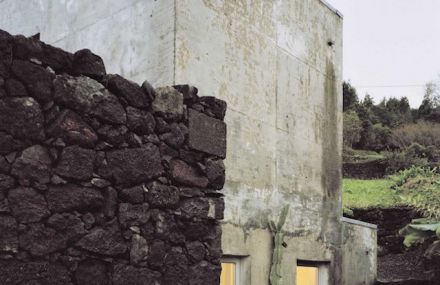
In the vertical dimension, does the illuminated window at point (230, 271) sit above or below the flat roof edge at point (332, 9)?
below

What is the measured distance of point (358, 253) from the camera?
11.2 meters

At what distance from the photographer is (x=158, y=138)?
4730 millimetres

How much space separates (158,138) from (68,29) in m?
4.76

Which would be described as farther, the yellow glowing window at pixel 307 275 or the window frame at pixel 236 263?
the yellow glowing window at pixel 307 275

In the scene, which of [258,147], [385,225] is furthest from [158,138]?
[385,225]

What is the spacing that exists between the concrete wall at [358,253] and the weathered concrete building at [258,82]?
3 cm

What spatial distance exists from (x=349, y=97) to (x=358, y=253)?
20.7m

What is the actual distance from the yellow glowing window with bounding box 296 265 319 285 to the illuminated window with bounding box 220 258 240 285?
1833 mm

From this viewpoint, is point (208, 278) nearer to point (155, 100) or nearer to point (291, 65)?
point (155, 100)

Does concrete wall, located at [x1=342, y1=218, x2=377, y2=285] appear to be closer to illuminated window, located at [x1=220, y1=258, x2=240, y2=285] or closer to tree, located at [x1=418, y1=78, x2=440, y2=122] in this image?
illuminated window, located at [x1=220, y1=258, x2=240, y2=285]

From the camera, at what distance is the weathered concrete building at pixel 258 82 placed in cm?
777

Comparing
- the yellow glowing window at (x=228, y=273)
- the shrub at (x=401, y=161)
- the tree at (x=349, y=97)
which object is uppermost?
the tree at (x=349, y=97)

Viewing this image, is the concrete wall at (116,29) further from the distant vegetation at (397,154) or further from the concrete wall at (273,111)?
the distant vegetation at (397,154)

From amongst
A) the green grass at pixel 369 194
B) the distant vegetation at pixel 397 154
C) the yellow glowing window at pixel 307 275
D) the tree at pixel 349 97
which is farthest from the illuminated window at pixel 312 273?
the tree at pixel 349 97
